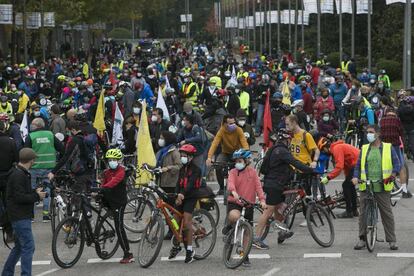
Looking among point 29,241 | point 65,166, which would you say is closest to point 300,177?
point 65,166

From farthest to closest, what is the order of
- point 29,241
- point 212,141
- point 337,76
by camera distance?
point 337,76 < point 212,141 < point 29,241

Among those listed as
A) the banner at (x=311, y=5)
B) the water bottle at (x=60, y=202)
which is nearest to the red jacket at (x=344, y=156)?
the water bottle at (x=60, y=202)

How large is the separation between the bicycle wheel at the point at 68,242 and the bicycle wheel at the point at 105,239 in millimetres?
246

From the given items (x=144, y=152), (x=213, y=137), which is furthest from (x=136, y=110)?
(x=144, y=152)

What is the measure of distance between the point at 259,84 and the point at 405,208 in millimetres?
15041

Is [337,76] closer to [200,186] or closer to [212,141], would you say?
[212,141]

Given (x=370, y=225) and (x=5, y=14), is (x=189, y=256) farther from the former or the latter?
(x=5, y=14)

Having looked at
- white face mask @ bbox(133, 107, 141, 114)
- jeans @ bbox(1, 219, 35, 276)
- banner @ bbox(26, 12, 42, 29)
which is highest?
banner @ bbox(26, 12, 42, 29)

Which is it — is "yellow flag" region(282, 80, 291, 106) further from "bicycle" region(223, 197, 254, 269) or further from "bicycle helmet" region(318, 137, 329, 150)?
"bicycle" region(223, 197, 254, 269)

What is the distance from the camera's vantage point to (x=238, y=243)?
14938mm

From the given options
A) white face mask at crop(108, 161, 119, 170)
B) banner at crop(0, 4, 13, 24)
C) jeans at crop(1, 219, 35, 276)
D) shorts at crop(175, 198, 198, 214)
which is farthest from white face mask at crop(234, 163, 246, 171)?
banner at crop(0, 4, 13, 24)

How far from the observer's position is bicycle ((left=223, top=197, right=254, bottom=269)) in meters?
14.8

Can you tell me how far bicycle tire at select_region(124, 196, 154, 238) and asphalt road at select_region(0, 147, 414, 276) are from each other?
1.27 feet

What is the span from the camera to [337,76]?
33125 millimetres
